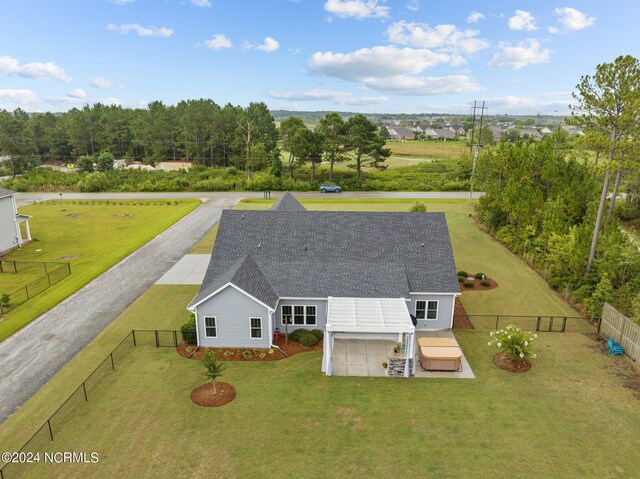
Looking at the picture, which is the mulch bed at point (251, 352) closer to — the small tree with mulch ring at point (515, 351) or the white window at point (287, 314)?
the white window at point (287, 314)

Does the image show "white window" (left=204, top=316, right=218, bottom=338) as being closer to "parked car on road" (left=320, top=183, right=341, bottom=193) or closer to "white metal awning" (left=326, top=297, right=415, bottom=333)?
"white metal awning" (left=326, top=297, right=415, bottom=333)

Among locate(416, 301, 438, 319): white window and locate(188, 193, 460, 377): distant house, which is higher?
locate(188, 193, 460, 377): distant house

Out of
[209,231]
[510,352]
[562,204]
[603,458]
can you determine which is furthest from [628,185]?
[209,231]

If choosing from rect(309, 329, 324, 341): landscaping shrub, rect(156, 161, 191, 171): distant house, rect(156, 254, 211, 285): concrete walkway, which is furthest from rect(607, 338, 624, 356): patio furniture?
rect(156, 161, 191, 171): distant house

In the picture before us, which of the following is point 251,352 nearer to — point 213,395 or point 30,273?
point 213,395

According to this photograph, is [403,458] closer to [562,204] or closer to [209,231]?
[562,204]

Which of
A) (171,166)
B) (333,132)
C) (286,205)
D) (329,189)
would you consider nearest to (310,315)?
(286,205)

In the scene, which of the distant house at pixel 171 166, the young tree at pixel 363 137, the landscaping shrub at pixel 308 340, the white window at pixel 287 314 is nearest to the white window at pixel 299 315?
the white window at pixel 287 314
